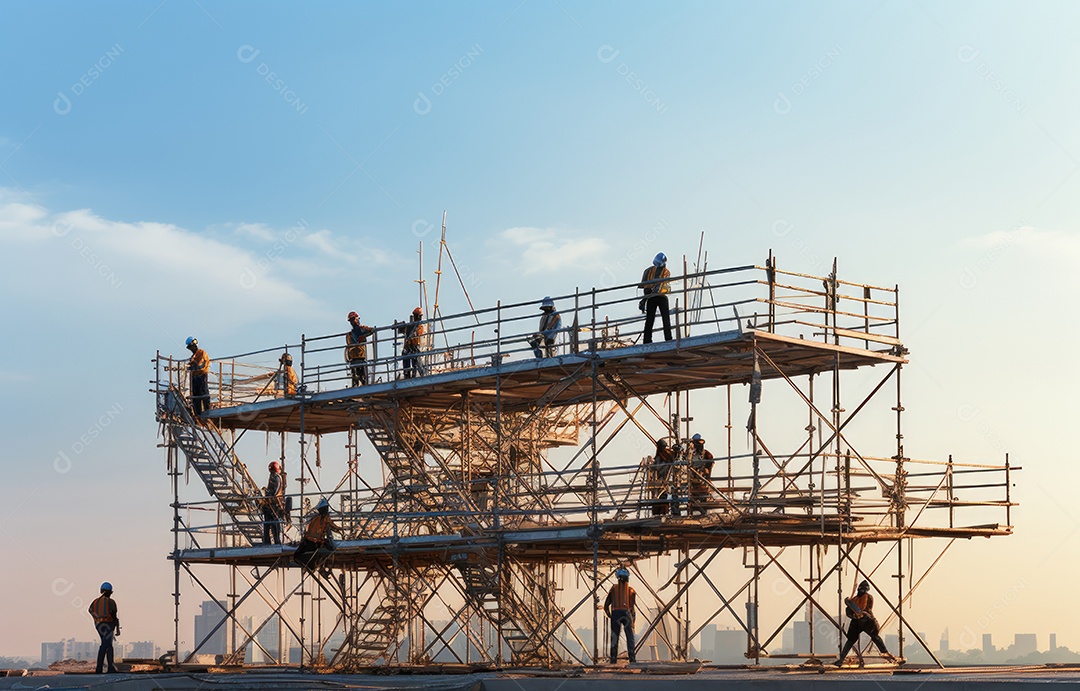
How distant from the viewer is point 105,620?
127ft

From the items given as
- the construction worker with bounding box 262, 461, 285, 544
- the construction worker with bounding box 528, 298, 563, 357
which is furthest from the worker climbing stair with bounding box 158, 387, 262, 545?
the construction worker with bounding box 528, 298, 563, 357

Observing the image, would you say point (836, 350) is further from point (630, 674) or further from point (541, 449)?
point (541, 449)

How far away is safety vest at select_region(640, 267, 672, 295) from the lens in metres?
34.2

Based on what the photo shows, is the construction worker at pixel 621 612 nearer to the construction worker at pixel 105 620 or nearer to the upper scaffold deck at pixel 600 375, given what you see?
the upper scaffold deck at pixel 600 375

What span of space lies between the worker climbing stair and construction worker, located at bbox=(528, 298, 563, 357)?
365 inches

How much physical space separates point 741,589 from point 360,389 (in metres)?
10.7

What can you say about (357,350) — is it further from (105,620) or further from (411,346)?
(105,620)

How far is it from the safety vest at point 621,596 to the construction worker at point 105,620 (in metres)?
12.8

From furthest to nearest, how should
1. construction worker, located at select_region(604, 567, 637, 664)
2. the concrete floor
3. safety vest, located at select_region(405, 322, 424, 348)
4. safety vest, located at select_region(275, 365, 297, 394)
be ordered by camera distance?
safety vest, located at select_region(275, 365, 297, 394) → safety vest, located at select_region(405, 322, 424, 348) → construction worker, located at select_region(604, 567, 637, 664) → the concrete floor

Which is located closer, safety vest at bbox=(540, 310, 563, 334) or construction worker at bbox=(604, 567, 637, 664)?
construction worker at bbox=(604, 567, 637, 664)

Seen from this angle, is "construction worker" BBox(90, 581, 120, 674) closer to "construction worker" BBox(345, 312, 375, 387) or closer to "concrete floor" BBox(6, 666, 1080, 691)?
"concrete floor" BBox(6, 666, 1080, 691)

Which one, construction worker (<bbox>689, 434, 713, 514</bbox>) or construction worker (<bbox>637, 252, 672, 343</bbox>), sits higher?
construction worker (<bbox>637, 252, 672, 343</bbox>)

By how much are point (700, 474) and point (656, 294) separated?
391 cm

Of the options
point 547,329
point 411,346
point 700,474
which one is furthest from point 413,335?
point 700,474
